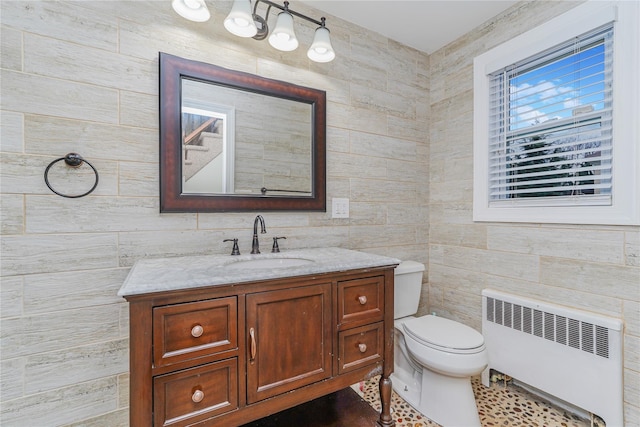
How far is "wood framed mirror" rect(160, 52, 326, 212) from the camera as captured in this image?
4.70 feet

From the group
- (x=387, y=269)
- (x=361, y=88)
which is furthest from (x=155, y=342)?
(x=361, y=88)

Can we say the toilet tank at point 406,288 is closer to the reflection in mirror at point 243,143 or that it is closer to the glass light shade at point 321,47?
the reflection in mirror at point 243,143

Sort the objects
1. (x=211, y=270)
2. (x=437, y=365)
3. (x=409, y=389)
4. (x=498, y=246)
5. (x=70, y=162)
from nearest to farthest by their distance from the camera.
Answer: (x=211, y=270), (x=70, y=162), (x=437, y=365), (x=409, y=389), (x=498, y=246)

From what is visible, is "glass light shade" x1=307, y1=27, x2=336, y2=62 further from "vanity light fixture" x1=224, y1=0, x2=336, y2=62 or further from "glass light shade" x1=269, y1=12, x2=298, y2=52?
"glass light shade" x1=269, y1=12, x2=298, y2=52

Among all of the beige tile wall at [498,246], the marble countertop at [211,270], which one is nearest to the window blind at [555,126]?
the beige tile wall at [498,246]

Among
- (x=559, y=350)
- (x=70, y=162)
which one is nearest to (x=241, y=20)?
(x=70, y=162)

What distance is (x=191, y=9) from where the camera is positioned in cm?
133

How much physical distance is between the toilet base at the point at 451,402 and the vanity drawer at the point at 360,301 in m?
0.58

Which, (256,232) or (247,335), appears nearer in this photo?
(247,335)

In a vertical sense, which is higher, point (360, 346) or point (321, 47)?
point (321, 47)

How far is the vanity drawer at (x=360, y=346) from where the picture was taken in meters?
1.29

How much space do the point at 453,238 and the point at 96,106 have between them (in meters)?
2.26

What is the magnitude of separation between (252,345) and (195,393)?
231 millimetres

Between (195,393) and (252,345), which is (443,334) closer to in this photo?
(252,345)
